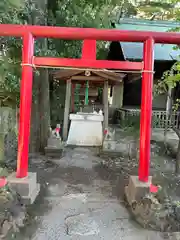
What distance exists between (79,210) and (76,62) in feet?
7.21

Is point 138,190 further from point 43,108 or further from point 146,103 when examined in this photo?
point 43,108

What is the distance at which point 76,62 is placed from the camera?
3629mm

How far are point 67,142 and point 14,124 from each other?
7.66ft

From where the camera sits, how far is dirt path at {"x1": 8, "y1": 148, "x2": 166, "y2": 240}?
9.45ft

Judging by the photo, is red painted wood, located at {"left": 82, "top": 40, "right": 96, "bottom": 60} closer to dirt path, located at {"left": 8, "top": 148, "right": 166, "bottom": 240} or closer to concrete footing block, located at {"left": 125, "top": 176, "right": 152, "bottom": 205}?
concrete footing block, located at {"left": 125, "top": 176, "right": 152, "bottom": 205}

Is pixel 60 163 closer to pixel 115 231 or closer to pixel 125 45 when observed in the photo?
pixel 115 231

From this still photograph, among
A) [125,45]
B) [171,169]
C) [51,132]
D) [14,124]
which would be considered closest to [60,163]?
[51,132]

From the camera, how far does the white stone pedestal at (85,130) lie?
25.4 ft

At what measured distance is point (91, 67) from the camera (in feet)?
12.0

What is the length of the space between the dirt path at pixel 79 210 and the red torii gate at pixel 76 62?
25.1 inches

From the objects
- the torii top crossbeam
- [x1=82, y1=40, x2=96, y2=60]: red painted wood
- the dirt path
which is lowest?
the dirt path

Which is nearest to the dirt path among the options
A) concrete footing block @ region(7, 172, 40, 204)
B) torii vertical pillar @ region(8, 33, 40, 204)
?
concrete footing block @ region(7, 172, 40, 204)

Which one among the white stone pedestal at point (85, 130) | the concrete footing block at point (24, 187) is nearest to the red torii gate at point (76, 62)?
the concrete footing block at point (24, 187)

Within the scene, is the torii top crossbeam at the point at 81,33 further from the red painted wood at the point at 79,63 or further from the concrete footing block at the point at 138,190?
the concrete footing block at the point at 138,190
